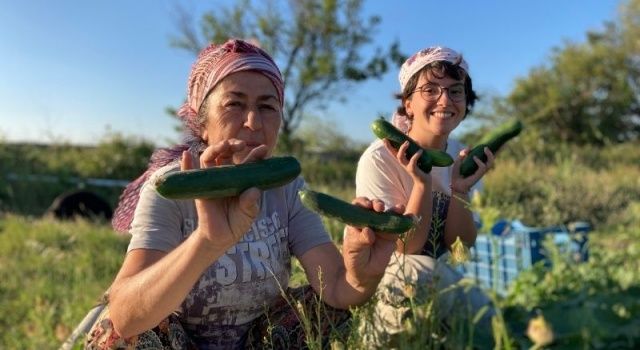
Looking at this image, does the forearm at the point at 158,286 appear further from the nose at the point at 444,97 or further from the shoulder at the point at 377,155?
the nose at the point at 444,97

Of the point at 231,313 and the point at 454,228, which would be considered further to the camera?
the point at 454,228

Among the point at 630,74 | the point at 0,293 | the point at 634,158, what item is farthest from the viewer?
the point at 630,74

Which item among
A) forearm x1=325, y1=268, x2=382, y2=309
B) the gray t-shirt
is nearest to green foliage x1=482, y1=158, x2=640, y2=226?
the gray t-shirt

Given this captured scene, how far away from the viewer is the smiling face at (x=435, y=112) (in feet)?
9.48

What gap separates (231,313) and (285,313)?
0.23 metres

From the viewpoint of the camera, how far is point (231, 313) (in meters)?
2.56

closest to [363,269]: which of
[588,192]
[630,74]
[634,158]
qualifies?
[588,192]

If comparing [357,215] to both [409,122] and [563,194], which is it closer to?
[409,122]

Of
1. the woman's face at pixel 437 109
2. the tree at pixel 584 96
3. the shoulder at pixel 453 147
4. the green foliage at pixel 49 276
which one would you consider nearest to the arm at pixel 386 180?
the woman's face at pixel 437 109

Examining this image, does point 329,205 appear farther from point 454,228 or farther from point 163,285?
point 454,228

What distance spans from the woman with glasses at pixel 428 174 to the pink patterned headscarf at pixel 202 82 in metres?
0.69

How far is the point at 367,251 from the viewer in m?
2.19

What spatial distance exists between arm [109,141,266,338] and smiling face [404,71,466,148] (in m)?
1.16

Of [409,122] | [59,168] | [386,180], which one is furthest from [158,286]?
[59,168]
